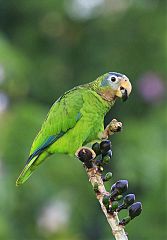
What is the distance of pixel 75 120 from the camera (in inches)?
73.3

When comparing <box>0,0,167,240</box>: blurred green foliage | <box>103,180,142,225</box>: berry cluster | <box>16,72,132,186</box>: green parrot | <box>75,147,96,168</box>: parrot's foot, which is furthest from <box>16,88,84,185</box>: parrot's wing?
<box>0,0,167,240</box>: blurred green foliage

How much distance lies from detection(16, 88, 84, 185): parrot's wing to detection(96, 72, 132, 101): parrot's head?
0.08m

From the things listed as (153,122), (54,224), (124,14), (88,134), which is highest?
(124,14)

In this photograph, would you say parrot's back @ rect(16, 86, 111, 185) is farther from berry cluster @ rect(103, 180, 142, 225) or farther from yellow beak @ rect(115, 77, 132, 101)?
berry cluster @ rect(103, 180, 142, 225)

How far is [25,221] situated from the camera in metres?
5.09

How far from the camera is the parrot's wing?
1.75m

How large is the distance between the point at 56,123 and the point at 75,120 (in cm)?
7

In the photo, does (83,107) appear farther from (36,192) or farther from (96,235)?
(96,235)

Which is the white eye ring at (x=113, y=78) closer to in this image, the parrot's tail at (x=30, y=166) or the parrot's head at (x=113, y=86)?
the parrot's head at (x=113, y=86)

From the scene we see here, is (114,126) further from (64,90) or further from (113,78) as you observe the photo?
(64,90)

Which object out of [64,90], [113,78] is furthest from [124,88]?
[64,90]

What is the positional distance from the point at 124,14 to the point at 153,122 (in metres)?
1.19

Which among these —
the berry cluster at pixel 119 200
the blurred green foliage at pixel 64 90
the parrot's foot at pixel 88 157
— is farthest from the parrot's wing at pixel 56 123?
the blurred green foliage at pixel 64 90

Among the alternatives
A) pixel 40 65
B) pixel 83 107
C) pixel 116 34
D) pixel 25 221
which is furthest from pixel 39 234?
pixel 83 107
